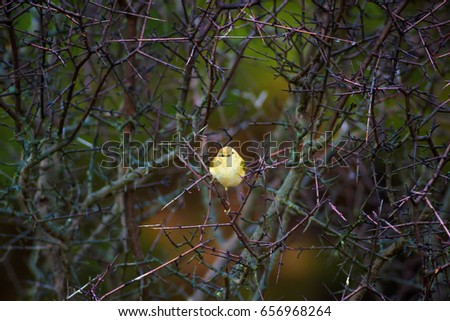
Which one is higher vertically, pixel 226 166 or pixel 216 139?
pixel 216 139

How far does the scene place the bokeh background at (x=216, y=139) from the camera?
Result: 10.2 feet

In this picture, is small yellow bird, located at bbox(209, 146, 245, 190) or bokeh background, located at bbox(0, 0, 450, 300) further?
small yellow bird, located at bbox(209, 146, 245, 190)

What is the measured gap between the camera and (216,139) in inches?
211

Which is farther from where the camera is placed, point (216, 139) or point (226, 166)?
point (216, 139)

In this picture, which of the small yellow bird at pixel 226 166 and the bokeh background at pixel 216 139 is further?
the small yellow bird at pixel 226 166

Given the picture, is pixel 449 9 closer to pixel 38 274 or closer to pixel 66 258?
pixel 66 258

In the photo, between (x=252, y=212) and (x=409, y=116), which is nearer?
(x=409, y=116)

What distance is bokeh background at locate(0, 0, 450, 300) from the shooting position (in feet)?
10.2

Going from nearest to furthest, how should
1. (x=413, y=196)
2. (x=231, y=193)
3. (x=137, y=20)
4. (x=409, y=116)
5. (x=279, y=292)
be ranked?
(x=413, y=196) < (x=409, y=116) < (x=137, y=20) < (x=231, y=193) < (x=279, y=292)
